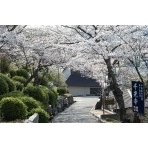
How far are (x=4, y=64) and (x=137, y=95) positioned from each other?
254 cm

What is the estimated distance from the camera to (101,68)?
299 inches

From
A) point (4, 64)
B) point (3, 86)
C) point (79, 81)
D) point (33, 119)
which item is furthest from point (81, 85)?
point (3, 86)

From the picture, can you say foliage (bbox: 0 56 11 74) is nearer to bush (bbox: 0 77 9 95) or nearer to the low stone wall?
bush (bbox: 0 77 9 95)

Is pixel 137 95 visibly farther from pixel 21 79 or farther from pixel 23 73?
pixel 21 79

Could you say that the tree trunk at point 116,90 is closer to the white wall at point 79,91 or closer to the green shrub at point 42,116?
the white wall at point 79,91

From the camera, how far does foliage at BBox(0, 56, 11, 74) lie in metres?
7.58

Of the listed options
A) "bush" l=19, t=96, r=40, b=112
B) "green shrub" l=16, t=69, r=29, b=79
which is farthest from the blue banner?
"green shrub" l=16, t=69, r=29, b=79

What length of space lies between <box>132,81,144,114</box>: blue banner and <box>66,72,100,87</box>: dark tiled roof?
714mm

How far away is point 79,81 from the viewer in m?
7.61
